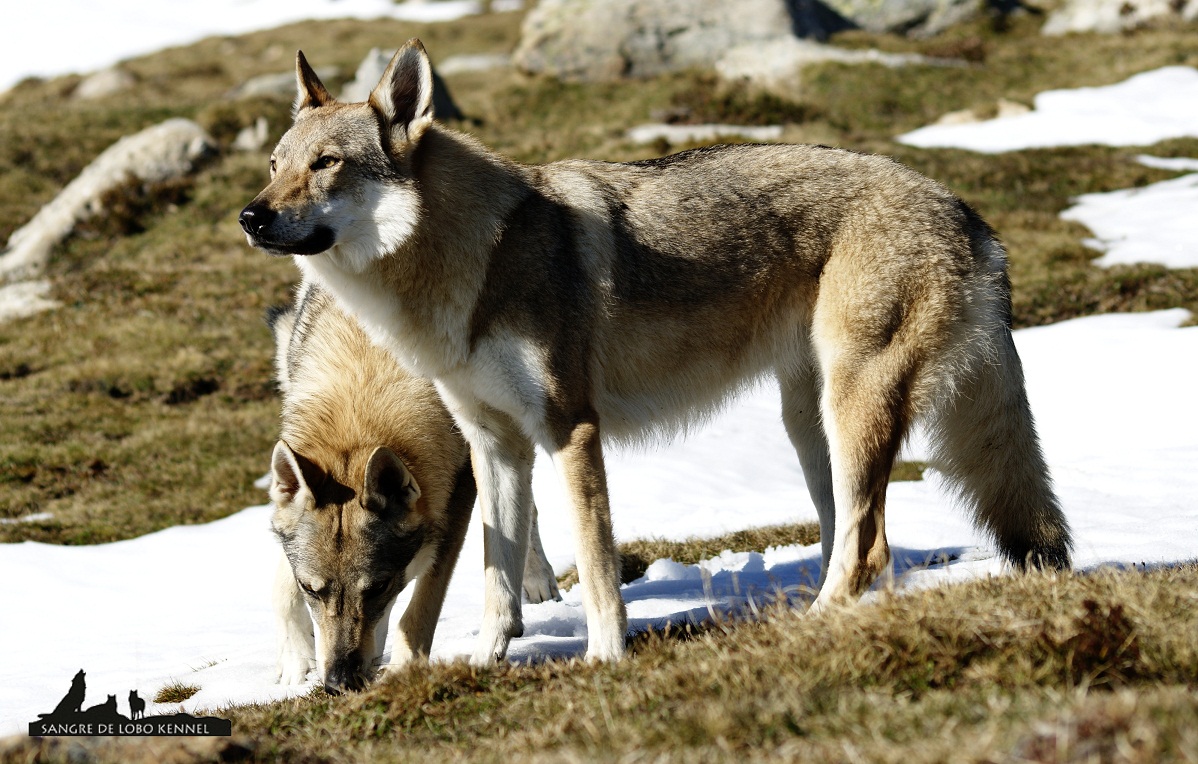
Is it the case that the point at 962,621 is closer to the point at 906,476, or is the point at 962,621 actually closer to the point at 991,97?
the point at 906,476

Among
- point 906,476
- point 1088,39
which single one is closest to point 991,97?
point 1088,39

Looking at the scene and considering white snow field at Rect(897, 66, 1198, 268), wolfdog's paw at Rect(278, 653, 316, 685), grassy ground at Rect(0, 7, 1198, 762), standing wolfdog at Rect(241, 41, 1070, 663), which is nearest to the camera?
grassy ground at Rect(0, 7, 1198, 762)

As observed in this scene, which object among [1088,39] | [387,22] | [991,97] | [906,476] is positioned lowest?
[906,476]

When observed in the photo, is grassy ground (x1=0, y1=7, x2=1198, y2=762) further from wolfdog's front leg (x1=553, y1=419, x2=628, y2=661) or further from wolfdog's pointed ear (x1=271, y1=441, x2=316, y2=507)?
wolfdog's pointed ear (x1=271, y1=441, x2=316, y2=507)

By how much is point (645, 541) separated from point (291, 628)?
3.37 meters

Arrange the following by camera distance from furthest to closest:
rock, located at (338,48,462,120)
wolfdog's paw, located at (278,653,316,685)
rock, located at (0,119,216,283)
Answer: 1. rock, located at (338,48,462,120)
2. rock, located at (0,119,216,283)
3. wolfdog's paw, located at (278,653,316,685)

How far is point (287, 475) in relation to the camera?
5.57 m

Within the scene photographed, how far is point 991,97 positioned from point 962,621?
88.7 feet

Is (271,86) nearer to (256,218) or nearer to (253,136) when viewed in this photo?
(253,136)

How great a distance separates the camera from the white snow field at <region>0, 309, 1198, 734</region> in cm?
677

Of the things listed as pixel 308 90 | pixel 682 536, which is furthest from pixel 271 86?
pixel 308 90

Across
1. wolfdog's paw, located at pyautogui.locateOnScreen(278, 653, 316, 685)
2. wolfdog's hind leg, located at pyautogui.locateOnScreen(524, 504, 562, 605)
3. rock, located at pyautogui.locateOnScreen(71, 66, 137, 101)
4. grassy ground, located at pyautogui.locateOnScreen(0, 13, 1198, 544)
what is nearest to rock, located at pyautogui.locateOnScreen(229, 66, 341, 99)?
grassy ground, located at pyautogui.locateOnScreen(0, 13, 1198, 544)

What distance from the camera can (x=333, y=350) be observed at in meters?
6.36

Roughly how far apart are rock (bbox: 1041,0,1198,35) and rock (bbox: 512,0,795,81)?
32.6 ft
